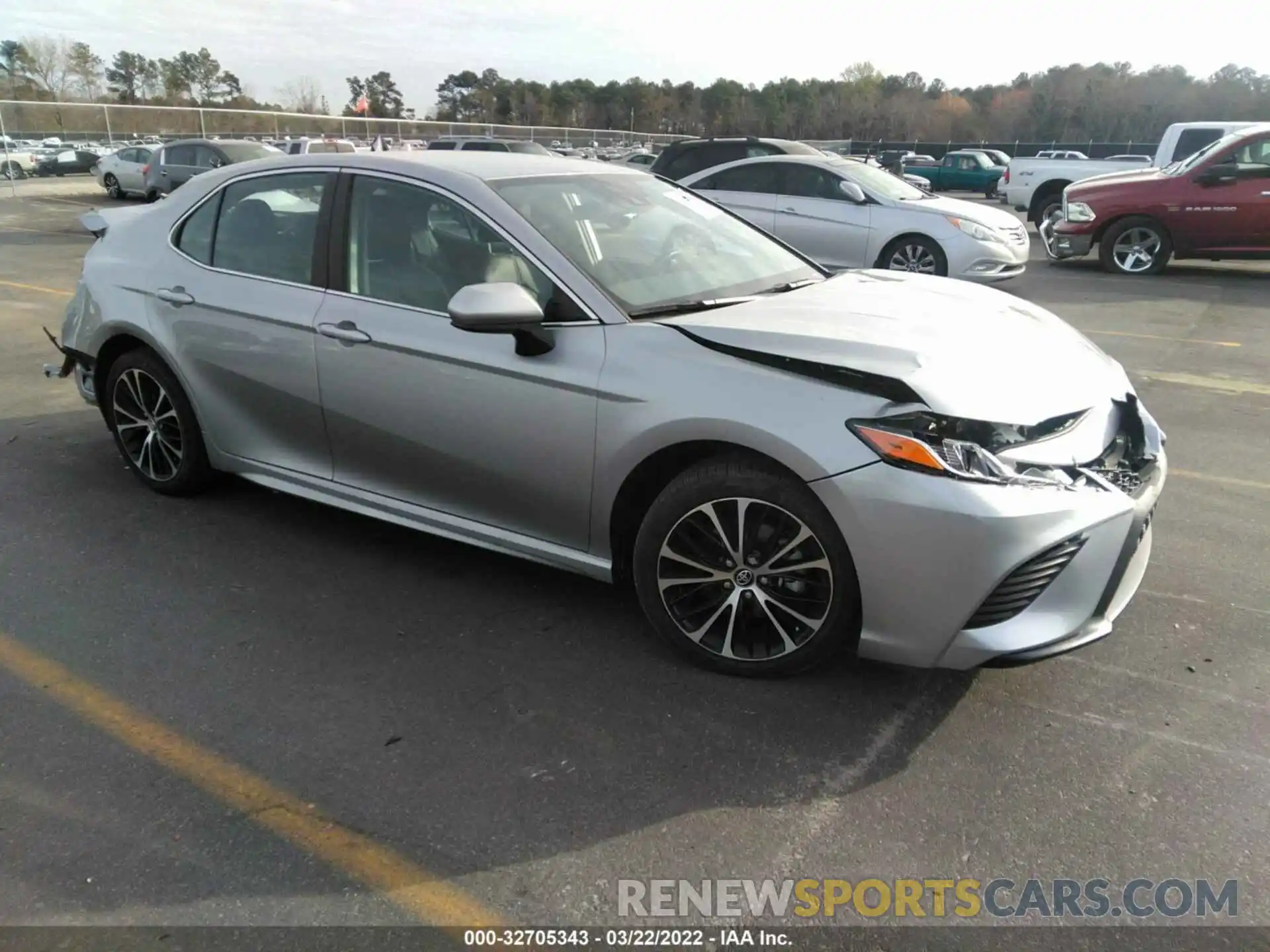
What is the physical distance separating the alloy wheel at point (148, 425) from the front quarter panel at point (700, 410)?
2464 mm

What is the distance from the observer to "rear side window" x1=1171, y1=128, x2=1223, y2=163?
53.2 feet

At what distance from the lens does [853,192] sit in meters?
11.0

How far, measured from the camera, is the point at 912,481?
2695 millimetres

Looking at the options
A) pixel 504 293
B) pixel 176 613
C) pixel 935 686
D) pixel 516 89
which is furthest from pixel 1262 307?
pixel 516 89

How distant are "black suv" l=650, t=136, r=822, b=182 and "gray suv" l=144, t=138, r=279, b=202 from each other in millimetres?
10017

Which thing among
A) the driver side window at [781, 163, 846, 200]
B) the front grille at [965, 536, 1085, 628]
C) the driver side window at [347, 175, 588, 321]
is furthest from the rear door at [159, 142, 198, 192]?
the front grille at [965, 536, 1085, 628]

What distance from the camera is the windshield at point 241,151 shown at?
19.2 m

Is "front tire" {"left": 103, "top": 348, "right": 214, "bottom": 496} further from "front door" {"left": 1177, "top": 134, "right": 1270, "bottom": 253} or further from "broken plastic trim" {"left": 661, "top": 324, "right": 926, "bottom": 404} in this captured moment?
"front door" {"left": 1177, "top": 134, "right": 1270, "bottom": 253}

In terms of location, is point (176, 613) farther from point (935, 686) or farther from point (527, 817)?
point (935, 686)

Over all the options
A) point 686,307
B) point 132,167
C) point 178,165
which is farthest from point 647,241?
point 132,167

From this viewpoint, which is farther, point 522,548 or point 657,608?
point 522,548

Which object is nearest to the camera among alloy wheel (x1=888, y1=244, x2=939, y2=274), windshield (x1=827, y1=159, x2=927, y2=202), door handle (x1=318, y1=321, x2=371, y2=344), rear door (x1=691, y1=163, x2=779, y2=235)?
door handle (x1=318, y1=321, x2=371, y2=344)

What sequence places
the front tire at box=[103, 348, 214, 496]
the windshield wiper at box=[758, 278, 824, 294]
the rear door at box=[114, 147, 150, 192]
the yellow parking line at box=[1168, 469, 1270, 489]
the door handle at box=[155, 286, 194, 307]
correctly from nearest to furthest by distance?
1. the windshield wiper at box=[758, 278, 824, 294]
2. the door handle at box=[155, 286, 194, 307]
3. the front tire at box=[103, 348, 214, 496]
4. the yellow parking line at box=[1168, 469, 1270, 489]
5. the rear door at box=[114, 147, 150, 192]

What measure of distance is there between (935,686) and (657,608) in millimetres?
970
